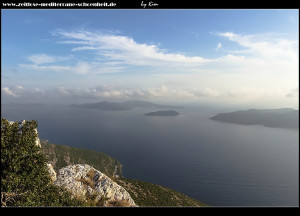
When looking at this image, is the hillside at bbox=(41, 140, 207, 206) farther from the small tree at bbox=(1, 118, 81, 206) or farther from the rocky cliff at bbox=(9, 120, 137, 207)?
the small tree at bbox=(1, 118, 81, 206)

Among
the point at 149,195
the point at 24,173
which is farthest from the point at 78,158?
the point at 24,173

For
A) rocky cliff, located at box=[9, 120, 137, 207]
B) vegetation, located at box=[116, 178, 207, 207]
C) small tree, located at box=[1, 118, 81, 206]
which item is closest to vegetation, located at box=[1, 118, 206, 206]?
small tree, located at box=[1, 118, 81, 206]

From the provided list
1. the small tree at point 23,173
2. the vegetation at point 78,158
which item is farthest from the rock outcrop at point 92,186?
the vegetation at point 78,158

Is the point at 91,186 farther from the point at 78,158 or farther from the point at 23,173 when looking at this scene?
the point at 78,158
